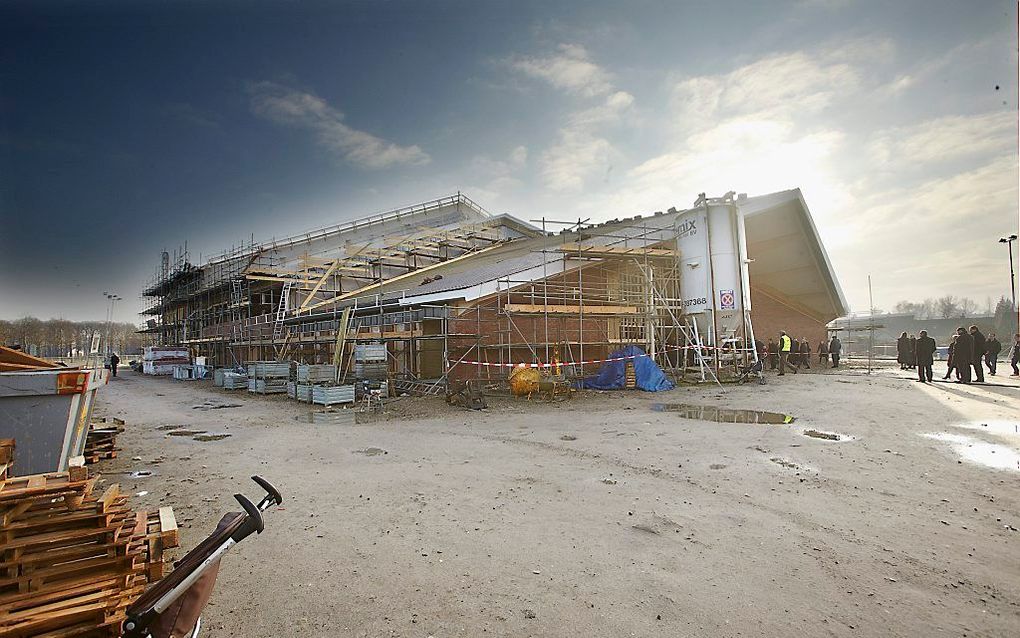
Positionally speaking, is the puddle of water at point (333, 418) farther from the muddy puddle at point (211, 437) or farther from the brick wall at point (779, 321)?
the brick wall at point (779, 321)

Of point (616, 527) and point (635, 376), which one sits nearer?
point (616, 527)

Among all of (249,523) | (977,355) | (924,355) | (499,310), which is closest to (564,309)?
(499,310)

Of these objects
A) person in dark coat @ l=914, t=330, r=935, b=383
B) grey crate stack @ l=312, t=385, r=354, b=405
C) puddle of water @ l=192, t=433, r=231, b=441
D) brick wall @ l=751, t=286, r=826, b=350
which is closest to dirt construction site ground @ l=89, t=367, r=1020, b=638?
puddle of water @ l=192, t=433, r=231, b=441

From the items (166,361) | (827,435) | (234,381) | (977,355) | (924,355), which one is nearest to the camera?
(827,435)

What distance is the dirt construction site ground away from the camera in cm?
334

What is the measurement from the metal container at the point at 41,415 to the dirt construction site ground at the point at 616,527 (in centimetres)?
104

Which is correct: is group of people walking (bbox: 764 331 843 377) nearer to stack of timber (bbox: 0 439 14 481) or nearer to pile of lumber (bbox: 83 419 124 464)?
pile of lumber (bbox: 83 419 124 464)

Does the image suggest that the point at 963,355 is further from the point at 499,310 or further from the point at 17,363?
the point at 17,363

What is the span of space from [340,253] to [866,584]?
3068 centimetres

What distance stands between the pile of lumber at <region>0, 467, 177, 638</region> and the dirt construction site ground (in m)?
0.64

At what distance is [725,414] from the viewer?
36.3 feet

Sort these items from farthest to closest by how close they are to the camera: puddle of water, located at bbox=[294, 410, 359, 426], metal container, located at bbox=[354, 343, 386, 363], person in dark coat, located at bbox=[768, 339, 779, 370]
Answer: person in dark coat, located at bbox=[768, 339, 779, 370], metal container, located at bbox=[354, 343, 386, 363], puddle of water, located at bbox=[294, 410, 359, 426]

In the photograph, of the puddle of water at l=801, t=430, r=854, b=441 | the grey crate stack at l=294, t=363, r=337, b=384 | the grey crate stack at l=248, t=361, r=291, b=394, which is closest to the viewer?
A: the puddle of water at l=801, t=430, r=854, b=441

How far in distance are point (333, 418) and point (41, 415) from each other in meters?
6.59
